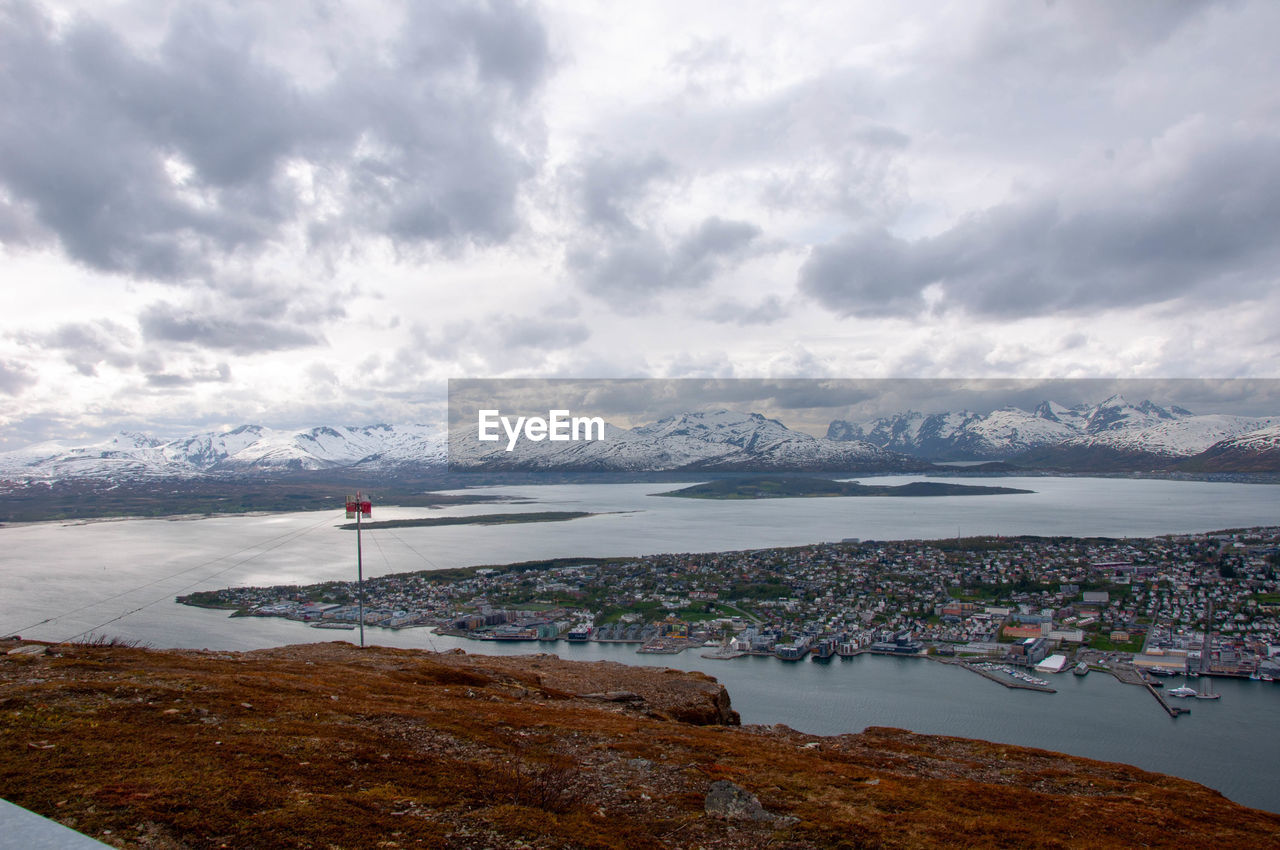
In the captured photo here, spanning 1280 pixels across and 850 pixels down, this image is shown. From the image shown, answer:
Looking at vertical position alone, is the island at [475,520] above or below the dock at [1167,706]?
below

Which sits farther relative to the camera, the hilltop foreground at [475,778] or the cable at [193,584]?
the cable at [193,584]

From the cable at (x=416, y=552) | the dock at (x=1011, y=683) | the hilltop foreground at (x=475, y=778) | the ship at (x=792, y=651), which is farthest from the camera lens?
the cable at (x=416, y=552)

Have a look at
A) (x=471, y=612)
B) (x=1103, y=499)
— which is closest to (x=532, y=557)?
(x=471, y=612)

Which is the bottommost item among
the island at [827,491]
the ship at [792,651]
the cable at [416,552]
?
the island at [827,491]

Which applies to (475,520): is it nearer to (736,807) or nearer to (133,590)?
(133,590)

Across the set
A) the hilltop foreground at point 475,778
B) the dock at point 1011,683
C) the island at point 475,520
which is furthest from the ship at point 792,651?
the island at point 475,520

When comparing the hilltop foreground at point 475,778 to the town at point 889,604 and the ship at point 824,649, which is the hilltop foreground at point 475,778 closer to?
the ship at point 824,649

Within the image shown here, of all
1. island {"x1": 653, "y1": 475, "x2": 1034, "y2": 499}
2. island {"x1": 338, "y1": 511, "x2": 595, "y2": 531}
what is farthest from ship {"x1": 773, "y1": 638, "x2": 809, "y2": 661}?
island {"x1": 653, "y1": 475, "x2": 1034, "y2": 499}

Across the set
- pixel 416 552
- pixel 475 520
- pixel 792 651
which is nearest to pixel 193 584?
pixel 416 552
